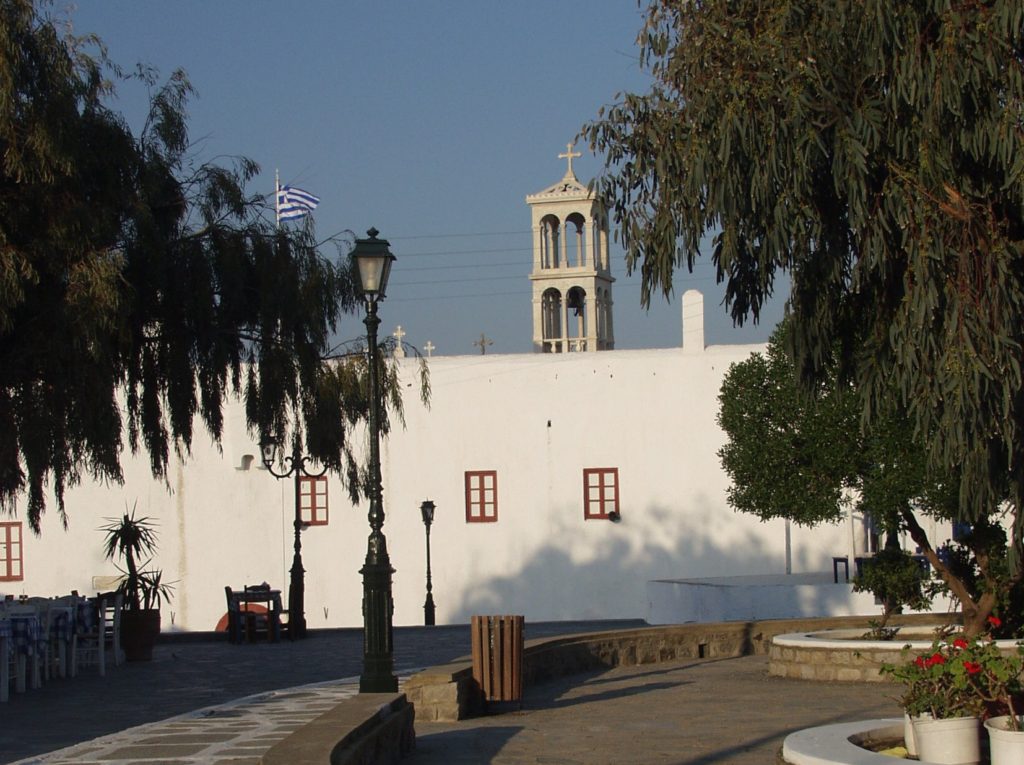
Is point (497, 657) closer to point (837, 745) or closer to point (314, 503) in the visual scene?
point (837, 745)

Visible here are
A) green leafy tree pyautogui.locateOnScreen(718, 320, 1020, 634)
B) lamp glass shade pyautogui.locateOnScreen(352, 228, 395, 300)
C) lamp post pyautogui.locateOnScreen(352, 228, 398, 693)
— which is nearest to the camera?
lamp post pyautogui.locateOnScreen(352, 228, 398, 693)

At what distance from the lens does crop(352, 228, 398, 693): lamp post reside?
1170 centimetres

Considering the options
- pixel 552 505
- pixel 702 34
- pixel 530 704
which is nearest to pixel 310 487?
pixel 552 505

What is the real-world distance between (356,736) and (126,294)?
707 cm

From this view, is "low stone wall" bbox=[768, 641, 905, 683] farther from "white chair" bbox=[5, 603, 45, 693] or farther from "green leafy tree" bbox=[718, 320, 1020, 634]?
"white chair" bbox=[5, 603, 45, 693]

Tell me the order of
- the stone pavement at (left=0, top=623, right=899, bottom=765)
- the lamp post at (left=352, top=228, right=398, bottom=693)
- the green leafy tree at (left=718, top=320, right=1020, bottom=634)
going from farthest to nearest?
the green leafy tree at (left=718, top=320, right=1020, bottom=634) < the lamp post at (left=352, top=228, right=398, bottom=693) < the stone pavement at (left=0, top=623, right=899, bottom=765)

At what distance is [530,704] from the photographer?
13.8 meters

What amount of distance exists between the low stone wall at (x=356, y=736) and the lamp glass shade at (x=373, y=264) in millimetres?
3735

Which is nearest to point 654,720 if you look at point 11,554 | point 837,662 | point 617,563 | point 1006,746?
point 837,662

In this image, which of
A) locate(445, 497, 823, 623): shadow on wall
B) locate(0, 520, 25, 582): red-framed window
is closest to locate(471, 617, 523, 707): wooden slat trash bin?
locate(445, 497, 823, 623): shadow on wall

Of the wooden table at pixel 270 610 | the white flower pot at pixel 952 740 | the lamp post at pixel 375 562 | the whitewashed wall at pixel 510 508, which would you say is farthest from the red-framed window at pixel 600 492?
the white flower pot at pixel 952 740

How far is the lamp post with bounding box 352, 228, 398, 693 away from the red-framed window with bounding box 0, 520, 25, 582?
86.8 ft

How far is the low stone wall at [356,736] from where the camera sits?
7.52 m

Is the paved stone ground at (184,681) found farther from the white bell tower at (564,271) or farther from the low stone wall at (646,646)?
the white bell tower at (564,271)
